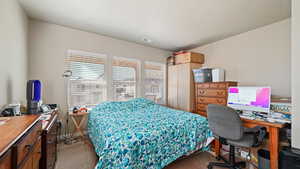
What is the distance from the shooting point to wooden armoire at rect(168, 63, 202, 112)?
12.0 ft

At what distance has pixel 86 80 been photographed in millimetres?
3059

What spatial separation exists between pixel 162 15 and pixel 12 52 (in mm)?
2387

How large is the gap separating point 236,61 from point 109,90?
335cm

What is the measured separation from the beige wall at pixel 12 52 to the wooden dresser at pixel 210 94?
367 centimetres

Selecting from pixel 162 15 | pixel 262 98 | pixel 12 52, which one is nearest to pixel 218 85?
pixel 262 98

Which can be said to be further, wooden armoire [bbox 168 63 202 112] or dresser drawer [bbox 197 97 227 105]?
wooden armoire [bbox 168 63 202 112]

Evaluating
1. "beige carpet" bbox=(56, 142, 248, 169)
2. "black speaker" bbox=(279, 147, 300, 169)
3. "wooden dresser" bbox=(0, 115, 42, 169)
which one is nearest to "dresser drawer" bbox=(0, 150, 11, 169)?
"wooden dresser" bbox=(0, 115, 42, 169)

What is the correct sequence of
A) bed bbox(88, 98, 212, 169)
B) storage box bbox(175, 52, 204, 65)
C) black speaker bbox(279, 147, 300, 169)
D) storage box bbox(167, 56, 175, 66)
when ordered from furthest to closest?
storage box bbox(167, 56, 175, 66) < storage box bbox(175, 52, 204, 65) < bed bbox(88, 98, 212, 169) < black speaker bbox(279, 147, 300, 169)

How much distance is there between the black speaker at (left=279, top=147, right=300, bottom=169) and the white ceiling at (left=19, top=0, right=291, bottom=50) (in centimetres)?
206

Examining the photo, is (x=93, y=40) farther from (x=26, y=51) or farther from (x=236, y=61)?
(x=236, y=61)

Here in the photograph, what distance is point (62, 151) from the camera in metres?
2.33

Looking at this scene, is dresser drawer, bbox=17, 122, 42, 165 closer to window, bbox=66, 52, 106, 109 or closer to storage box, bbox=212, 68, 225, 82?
window, bbox=66, 52, 106, 109

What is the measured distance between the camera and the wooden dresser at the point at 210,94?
2.80 meters

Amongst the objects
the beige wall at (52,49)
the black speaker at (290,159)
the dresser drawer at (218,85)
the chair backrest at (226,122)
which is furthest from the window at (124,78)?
the black speaker at (290,159)
